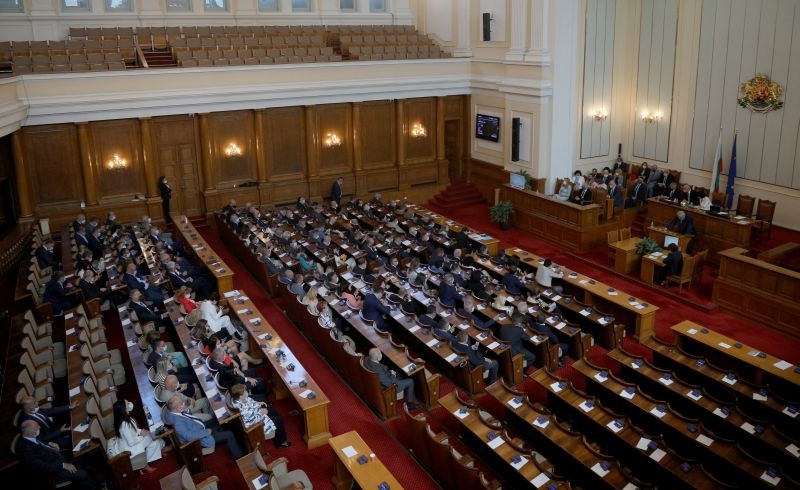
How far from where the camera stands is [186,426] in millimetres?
7434

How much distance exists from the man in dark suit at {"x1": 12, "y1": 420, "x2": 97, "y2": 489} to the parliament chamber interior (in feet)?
0.10

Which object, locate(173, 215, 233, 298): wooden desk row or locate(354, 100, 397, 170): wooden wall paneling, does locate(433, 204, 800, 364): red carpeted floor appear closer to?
locate(354, 100, 397, 170): wooden wall paneling

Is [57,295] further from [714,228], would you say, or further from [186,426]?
[714,228]

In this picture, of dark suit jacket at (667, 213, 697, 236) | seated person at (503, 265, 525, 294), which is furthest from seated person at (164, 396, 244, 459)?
dark suit jacket at (667, 213, 697, 236)

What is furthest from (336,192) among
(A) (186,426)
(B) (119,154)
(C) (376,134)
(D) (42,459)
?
(D) (42,459)

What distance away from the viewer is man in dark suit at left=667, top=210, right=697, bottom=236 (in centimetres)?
1417

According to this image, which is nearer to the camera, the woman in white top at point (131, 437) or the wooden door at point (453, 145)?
the woman in white top at point (131, 437)

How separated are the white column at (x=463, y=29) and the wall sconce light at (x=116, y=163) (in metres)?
10.3

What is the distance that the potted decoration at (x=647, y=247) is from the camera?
530 inches

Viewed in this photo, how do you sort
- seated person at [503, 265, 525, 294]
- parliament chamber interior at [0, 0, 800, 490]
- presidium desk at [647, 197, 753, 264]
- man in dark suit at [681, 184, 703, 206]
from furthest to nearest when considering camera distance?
1. man in dark suit at [681, 184, 703, 206]
2. presidium desk at [647, 197, 753, 264]
3. seated person at [503, 265, 525, 294]
4. parliament chamber interior at [0, 0, 800, 490]

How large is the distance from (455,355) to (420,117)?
12.1m

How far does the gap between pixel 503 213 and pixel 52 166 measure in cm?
1160

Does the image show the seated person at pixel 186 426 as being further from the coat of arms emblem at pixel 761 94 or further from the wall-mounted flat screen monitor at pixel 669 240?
the coat of arms emblem at pixel 761 94

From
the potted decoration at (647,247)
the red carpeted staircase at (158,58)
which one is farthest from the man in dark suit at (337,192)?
the potted decoration at (647,247)
